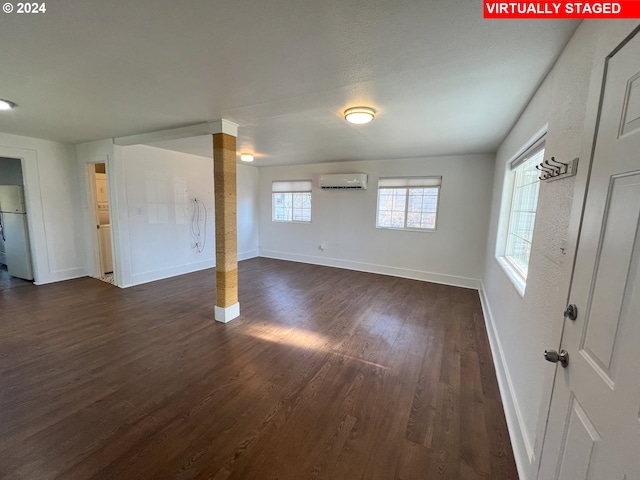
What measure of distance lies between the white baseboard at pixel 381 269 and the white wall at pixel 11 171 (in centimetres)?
469

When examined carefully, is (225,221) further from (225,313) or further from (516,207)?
(516,207)

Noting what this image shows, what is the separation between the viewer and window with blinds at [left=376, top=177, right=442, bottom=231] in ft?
16.3

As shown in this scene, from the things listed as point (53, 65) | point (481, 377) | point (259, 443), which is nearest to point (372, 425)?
point (259, 443)

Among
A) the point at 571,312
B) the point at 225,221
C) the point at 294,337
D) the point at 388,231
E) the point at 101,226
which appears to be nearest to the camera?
the point at 571,312

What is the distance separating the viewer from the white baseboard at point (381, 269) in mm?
4802

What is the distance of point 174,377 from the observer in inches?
85.1

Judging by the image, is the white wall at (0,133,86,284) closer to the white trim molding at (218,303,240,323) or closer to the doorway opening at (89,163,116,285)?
the doorway opening at (89,163,116,285)

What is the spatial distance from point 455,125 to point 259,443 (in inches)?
138

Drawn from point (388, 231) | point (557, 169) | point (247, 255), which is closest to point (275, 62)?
point (557, 169)

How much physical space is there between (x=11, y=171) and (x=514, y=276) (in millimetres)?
7699

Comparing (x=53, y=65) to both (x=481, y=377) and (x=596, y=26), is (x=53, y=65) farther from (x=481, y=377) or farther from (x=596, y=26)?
(x=481, y=377)

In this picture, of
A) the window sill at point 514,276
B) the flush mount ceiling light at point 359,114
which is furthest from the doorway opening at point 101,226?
the window sill at point 514,276

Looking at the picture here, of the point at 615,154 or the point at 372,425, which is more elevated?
the point at 615,154

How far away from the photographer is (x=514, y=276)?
2.29 metres
